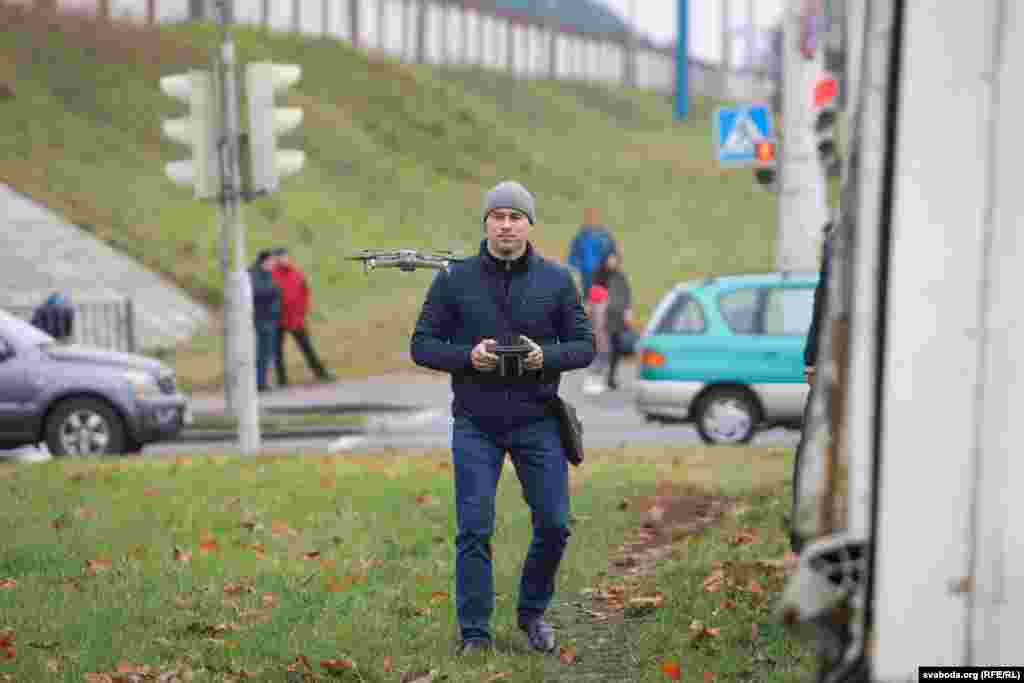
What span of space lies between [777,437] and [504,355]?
11595 mm

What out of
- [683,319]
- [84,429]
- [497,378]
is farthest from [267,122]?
[497,378]

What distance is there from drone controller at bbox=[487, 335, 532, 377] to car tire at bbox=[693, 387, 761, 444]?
32.5 ft

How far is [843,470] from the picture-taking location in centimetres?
355

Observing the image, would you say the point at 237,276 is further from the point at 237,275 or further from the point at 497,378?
the point at 497,378

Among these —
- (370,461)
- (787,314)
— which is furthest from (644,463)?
(787,314)

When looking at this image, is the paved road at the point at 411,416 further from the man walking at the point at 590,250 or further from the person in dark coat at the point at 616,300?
the man walking at the point at 590,250

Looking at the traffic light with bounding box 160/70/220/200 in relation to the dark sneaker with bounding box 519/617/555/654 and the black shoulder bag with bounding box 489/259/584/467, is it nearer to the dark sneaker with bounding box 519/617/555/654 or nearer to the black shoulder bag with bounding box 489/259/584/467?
the black shoulder bag with bounding box 489/259/584/467

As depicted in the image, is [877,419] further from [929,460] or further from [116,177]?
[116,177]

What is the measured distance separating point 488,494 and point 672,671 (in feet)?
3.29

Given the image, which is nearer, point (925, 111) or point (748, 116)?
point (925, 111)

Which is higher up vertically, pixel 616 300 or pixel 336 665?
pixel 616 300

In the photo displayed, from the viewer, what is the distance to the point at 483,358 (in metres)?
6.69

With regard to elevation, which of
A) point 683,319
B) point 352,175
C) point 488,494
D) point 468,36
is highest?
point 468,36

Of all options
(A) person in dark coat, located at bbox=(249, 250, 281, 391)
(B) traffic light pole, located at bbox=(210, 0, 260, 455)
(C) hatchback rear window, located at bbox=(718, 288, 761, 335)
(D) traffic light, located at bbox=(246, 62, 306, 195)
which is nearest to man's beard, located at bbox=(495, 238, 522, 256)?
(D) traffic light, located at bbox=(246, 62, 306, 195)
